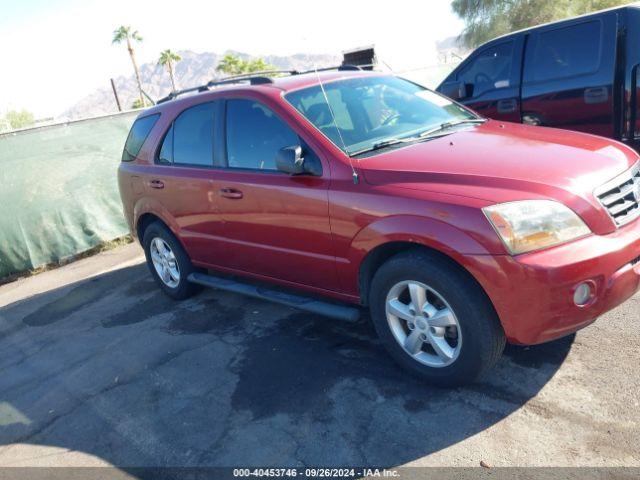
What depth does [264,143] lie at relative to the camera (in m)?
3.98

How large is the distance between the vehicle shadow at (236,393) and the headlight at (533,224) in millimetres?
904

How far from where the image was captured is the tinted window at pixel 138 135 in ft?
17.5

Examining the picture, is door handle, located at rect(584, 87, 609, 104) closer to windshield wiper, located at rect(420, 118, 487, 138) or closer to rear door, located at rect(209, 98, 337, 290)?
windshield wiper, located at rect(420, 118, 487, 138)

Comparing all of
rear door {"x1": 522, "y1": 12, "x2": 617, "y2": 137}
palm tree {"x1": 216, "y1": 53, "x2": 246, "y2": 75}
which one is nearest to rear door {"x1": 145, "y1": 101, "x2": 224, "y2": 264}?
rear door {"x1": 522, "y1": 12, "x2": 617, "y2": 137}

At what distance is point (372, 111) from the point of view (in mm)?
3961

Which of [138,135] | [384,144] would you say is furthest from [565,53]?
[138,135]

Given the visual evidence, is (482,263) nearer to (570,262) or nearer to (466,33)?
(570,262)

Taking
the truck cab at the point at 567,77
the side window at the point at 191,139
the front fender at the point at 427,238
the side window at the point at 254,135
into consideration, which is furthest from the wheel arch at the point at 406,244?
the truck cab at the point at 567,77

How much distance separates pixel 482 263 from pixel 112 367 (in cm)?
297

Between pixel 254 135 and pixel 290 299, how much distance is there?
1.24 metres

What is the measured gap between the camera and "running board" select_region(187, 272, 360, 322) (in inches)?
140

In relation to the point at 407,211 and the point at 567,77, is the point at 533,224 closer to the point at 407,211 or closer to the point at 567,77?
the point at 407,211

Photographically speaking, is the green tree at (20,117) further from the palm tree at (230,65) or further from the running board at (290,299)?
the running board at (290,299)

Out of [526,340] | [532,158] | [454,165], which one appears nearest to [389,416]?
[526,340]
